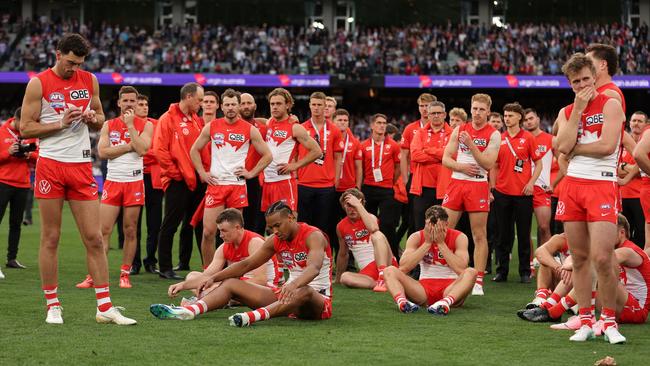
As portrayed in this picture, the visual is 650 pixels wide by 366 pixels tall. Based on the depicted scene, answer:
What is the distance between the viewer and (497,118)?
40.3ft

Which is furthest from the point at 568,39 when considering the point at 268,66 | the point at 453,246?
the point at 453,246

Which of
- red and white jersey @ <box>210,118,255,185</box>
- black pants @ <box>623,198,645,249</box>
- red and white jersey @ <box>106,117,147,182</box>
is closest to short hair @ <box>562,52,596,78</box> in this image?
red and white jersey @ <box>210,118,255,185</box>

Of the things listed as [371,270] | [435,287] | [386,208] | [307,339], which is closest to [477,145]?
[371,270]

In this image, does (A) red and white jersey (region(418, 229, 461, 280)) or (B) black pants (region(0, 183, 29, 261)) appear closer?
(A) red and white jersey (region(418, 229, 461, 280))

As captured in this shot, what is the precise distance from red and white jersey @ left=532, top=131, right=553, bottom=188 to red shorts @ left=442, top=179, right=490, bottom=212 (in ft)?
6.33

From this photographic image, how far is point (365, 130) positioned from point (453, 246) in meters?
33.6

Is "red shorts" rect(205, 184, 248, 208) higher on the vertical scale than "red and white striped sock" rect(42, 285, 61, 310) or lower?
higher

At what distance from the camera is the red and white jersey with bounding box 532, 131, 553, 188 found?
487 inches

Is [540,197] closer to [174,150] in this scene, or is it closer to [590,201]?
[174,150]

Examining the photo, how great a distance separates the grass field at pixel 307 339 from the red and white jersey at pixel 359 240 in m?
1.71

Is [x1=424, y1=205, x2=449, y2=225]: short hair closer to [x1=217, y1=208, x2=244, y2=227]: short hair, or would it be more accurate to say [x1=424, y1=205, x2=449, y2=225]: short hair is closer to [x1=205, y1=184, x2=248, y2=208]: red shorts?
[x1=217, y1=208, x2=244, y2=227]: short hair

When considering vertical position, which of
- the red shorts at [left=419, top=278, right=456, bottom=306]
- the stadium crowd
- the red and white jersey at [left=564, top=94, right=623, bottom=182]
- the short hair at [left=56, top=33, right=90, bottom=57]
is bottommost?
the red shorts at [left=419, top=278, right=456, bottom=306]

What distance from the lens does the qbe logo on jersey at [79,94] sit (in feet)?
25.1

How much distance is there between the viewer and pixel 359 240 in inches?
447
